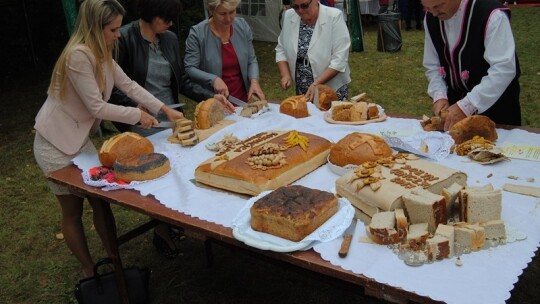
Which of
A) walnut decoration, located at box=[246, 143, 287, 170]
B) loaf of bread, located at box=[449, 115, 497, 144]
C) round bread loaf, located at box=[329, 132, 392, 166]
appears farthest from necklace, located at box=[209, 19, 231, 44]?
loaf of bread, located at box=[449, 115, 497, 144]

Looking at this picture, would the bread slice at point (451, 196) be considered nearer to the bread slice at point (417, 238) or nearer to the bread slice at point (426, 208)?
the bread slice at point (426, 208)

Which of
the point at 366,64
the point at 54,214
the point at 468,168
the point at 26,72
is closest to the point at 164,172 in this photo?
the point at 468,168

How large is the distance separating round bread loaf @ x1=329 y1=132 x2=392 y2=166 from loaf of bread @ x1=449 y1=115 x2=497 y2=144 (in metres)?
0.45

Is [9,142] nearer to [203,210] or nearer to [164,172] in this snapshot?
[164,172]

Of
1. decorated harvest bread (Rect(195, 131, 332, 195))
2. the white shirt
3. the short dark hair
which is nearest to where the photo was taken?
decorated harvest bread (Rect(195, 131, 332, 195))

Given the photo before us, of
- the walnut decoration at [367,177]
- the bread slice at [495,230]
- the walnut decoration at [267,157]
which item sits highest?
the walnut decoration at [367,177]

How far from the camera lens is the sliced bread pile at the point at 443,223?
5.46ft

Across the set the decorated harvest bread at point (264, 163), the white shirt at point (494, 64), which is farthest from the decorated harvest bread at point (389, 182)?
the white shirt at point (494, 64)

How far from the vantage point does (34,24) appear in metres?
11.8

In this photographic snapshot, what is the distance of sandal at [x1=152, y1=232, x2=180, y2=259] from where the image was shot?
392 centimetres

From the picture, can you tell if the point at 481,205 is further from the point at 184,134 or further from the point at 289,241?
the point at 184,134

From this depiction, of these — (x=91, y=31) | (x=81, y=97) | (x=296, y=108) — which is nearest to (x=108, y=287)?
(x=81, y=97)

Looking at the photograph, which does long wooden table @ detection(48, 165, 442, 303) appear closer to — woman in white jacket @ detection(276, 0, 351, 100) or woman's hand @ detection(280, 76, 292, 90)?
woman's hand @ detection(280, 76, 292, 90)

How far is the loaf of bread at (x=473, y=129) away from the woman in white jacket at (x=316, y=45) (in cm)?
139
